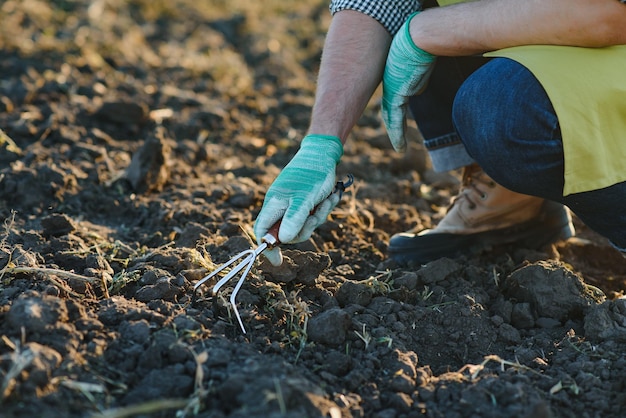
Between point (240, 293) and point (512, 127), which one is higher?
point (512, 127)

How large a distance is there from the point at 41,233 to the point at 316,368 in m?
1.04

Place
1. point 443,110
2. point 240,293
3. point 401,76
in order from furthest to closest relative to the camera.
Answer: point 443,110
point 401,76
point 240,293

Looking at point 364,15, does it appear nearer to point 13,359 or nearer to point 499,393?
point 499,393

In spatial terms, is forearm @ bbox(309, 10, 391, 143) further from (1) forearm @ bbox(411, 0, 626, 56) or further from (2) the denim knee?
(2) the denim knee

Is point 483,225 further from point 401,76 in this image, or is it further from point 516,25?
point 516,25

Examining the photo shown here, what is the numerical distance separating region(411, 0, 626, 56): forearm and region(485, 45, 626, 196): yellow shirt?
4cm

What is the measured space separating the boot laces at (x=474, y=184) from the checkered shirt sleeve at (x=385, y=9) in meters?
0.56

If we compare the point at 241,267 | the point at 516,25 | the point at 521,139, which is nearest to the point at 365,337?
the point at 241,267

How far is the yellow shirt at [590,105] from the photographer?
6.33 feet

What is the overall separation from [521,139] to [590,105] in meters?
0.18

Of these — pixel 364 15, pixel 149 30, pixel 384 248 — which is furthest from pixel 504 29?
pixel 149 30

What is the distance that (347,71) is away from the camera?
2256 millimetres

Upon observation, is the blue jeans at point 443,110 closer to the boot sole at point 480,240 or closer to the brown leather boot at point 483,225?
the brown leather boot at point 483,225

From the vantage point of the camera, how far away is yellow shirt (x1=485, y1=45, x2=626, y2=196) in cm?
193
